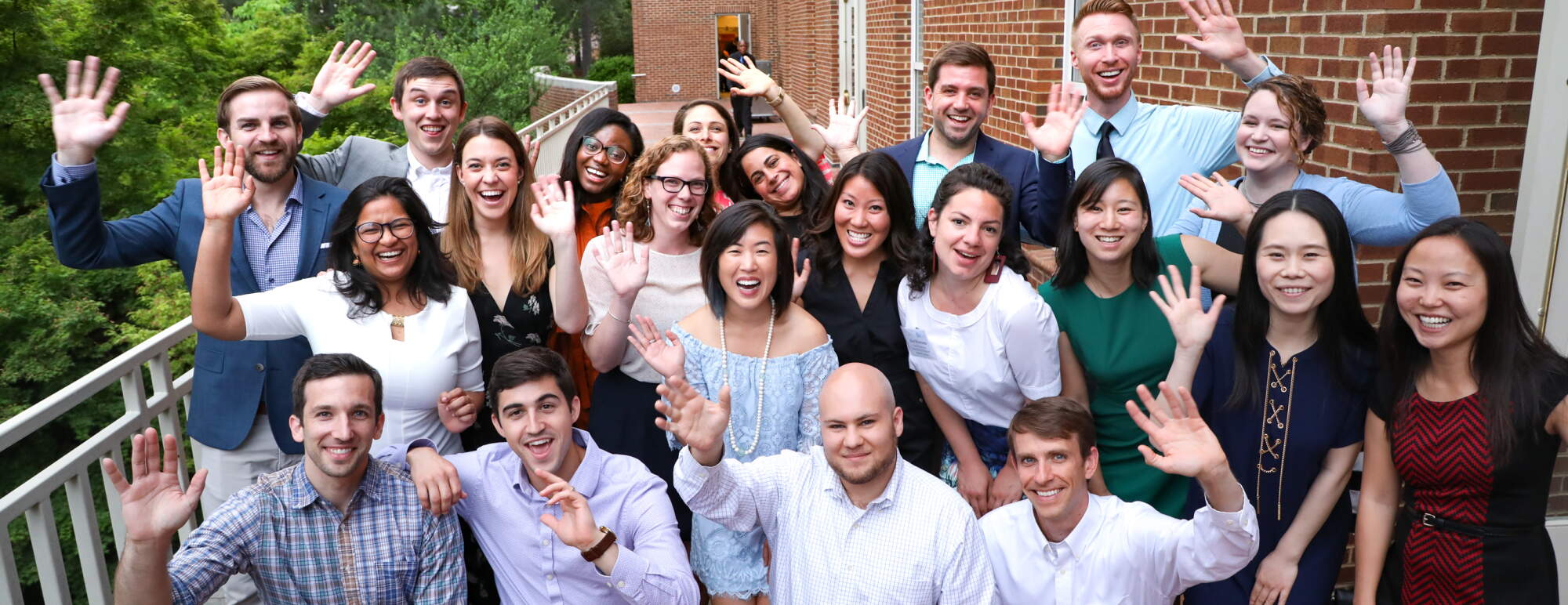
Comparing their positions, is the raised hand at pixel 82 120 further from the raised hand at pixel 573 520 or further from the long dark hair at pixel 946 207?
the long dark hair at pixel 946 207

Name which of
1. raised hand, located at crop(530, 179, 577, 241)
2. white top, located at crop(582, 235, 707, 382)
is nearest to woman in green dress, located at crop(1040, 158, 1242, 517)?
white top, located at crop(582, 235, 707, 382)

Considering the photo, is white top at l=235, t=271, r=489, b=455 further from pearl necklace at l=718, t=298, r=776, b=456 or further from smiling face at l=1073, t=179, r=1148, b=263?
smiling face at l=1073, t=179, r=1148, b=263

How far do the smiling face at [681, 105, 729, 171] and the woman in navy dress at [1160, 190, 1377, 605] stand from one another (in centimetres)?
208

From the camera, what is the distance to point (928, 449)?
3.43 metres

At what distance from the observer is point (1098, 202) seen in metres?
3.00

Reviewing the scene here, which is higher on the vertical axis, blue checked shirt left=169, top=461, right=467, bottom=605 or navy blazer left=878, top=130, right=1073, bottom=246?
navy blazer left=878, top=130, right=1073, bottom=246

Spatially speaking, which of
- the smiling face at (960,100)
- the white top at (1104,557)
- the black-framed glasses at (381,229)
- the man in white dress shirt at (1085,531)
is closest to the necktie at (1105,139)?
the smiling face at (960,100)

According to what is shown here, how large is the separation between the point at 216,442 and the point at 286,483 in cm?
87

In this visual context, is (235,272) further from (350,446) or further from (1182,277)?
(1182,277)

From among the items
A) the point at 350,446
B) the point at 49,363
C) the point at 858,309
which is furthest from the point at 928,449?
the point at 49,363

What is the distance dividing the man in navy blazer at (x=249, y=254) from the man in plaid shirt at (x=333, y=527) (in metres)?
0.70

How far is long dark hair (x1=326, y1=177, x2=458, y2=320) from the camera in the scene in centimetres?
327

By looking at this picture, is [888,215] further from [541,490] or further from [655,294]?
[541,490]

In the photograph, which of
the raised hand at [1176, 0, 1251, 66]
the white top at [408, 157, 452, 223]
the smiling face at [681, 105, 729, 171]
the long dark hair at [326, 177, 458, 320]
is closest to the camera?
the long dark hair at [326, 177, 458, 320]
